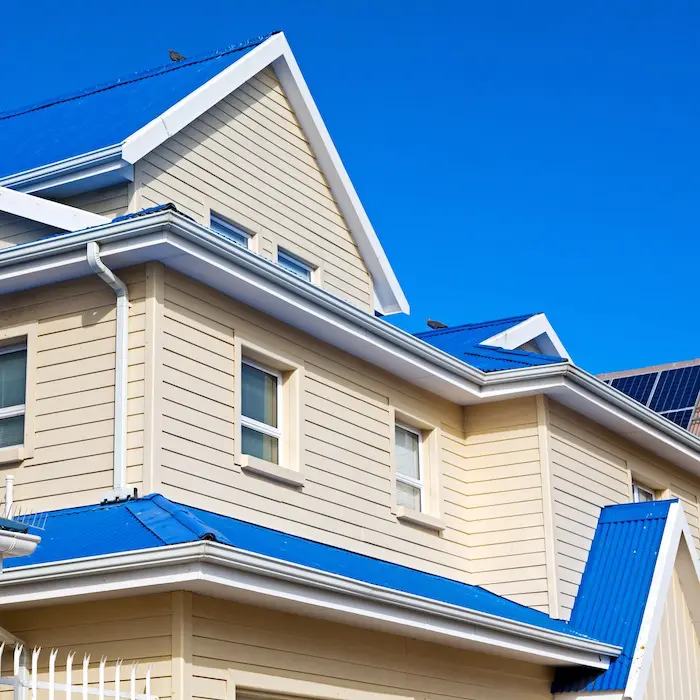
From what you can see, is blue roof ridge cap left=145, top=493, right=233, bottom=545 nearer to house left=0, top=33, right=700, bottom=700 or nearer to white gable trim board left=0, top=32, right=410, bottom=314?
house left=0, top=33, right=700, bottom=700

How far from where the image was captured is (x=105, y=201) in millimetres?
15195

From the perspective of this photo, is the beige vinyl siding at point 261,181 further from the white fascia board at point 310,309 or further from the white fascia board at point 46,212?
the white fascia board at point 310,309

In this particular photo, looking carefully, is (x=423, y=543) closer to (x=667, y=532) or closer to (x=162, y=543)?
(x=667, y=532)

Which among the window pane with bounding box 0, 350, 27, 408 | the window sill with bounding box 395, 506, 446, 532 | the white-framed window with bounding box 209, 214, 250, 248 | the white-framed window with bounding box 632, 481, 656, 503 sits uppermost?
the white-framed window with bounding box 209, 214, 250, 248

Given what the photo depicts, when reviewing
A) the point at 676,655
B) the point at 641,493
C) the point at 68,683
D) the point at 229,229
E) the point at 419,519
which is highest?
the point at 229,229

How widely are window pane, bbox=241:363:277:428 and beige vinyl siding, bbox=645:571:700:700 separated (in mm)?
5835

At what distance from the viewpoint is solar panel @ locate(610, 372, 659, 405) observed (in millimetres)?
30366

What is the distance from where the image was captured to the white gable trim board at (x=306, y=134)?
14.9m

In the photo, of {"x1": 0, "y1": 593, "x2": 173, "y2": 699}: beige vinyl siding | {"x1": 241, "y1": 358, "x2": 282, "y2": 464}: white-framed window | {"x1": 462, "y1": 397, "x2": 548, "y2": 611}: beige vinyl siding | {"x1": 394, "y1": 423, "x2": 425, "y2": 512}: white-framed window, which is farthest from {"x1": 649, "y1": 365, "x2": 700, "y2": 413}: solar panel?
{"x1": 0, "y1": 593, "x2": 173, "y2": 699}: beige vinyl siding

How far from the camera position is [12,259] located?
42.0 feet

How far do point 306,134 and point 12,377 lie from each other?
23.1 feet

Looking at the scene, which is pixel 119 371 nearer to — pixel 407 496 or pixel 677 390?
pixel 407 496

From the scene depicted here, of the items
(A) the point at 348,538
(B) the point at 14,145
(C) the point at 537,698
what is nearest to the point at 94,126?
(B) the point at 14,145

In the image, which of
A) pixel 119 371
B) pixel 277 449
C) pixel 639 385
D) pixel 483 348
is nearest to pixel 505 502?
pixel 483 348
